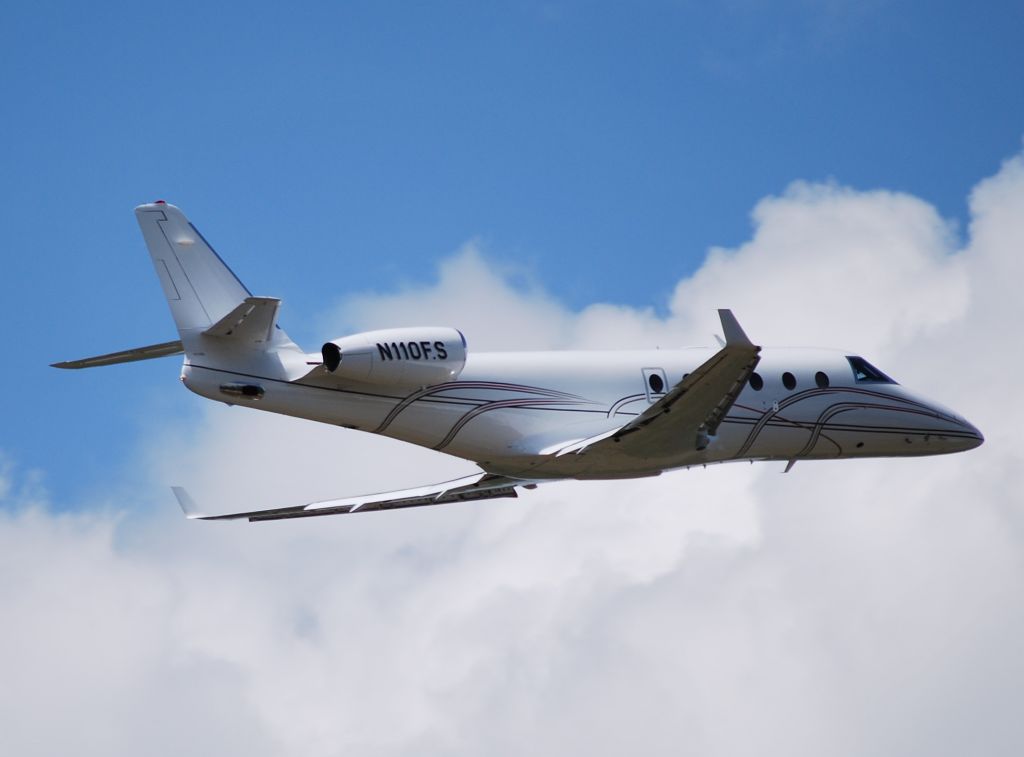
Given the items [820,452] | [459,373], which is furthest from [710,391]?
[820,452]

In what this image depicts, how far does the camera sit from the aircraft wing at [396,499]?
1233 inches

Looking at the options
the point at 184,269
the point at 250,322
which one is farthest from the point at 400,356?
the point at 184,269

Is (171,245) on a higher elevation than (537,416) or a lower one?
higher

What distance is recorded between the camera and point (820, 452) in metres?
32.8

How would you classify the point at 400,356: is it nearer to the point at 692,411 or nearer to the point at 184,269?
the point at 184,269

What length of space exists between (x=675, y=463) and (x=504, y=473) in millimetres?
3563

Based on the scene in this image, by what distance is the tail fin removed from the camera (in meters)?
26.4

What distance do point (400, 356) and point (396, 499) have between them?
571 centimetres

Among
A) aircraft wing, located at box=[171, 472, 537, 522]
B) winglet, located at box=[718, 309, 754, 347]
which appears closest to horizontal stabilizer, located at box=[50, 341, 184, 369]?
aircraft wing, located at box=[171, 472, 537, 522]

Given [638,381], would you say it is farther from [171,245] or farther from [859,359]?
[171,245]

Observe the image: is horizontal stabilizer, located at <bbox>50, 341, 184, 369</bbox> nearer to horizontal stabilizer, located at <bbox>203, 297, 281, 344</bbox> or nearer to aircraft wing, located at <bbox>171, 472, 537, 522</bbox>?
horizontal stabilizer, located at <bbox>203, 297, 281, 344</bbox>

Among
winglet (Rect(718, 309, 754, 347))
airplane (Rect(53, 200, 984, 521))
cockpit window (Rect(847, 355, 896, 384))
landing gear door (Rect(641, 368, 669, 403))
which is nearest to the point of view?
winglet (Rect(718, 309, 754, 347))

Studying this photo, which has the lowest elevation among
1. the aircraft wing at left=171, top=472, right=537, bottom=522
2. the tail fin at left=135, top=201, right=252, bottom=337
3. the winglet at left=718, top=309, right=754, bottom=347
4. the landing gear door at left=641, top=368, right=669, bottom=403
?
the winglet at left=718, top=309, right=754, bottom=347

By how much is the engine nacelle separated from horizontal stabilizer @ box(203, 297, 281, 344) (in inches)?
44.3
